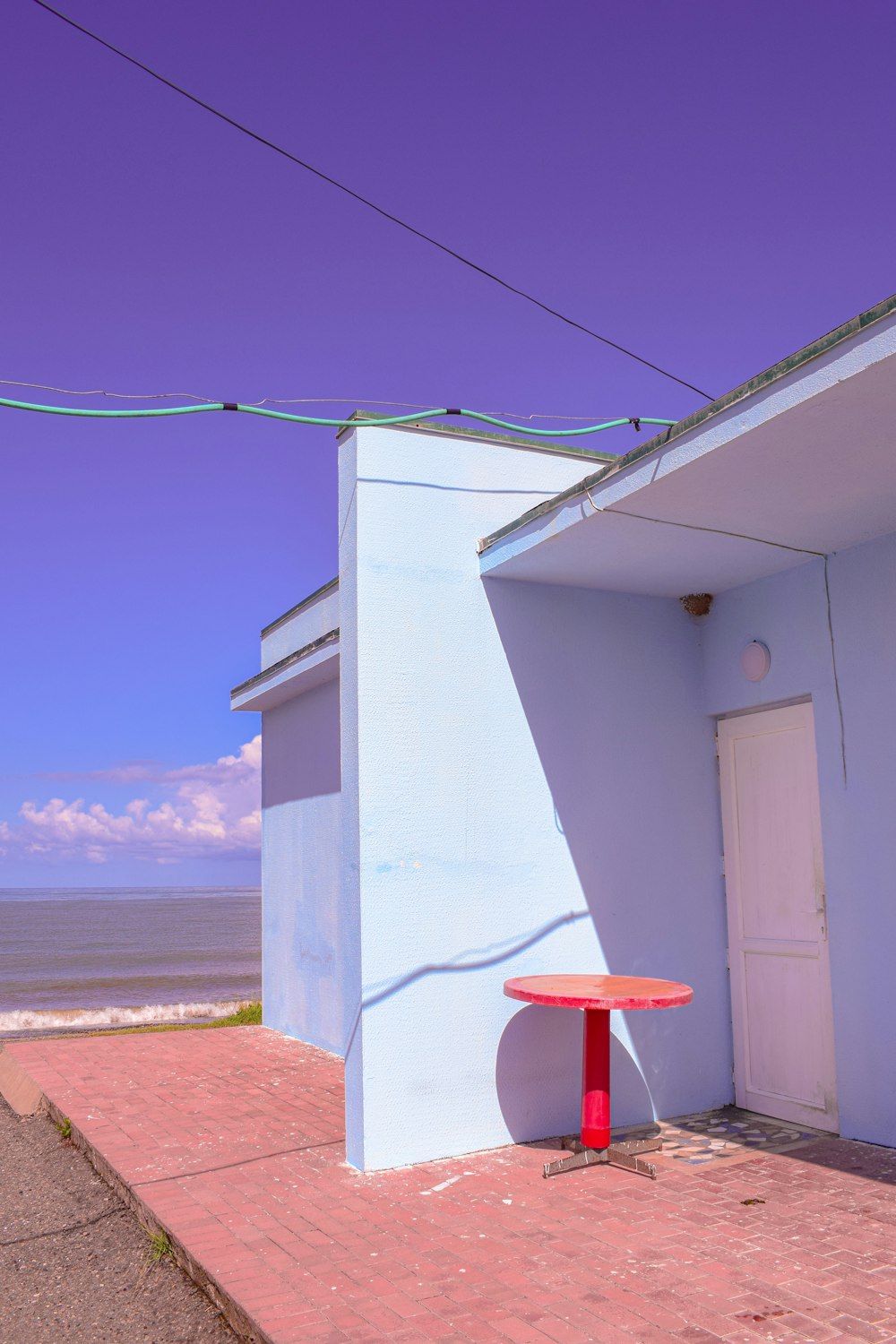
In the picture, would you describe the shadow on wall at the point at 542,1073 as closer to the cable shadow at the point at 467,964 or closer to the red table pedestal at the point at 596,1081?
the cable shadow at the point at 467,964

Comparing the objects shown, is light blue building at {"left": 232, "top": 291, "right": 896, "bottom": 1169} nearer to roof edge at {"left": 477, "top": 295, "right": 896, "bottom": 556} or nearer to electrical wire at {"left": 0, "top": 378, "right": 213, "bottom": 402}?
roof edge at {"left": 477, "top": 295, "right": 896, "bottom": 556}

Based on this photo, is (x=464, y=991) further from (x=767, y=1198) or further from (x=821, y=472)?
(x=821, y=472)

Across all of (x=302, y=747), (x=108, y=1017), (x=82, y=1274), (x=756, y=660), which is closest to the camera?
(x=82, y=1274)

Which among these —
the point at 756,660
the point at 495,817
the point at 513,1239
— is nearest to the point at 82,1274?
the point at 513,1239

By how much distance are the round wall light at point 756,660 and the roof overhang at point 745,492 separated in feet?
1.42

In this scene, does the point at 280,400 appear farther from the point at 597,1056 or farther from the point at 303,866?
the point at 303,866

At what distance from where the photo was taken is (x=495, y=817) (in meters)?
5.51

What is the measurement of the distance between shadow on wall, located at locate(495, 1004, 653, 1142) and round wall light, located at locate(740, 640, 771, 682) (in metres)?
2.28

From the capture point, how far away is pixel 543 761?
226 inches

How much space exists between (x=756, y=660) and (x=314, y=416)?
3.01 m

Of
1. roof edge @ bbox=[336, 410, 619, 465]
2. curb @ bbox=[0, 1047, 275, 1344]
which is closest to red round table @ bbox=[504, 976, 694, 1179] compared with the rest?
curb @ bbox=[0, 1047, 275, 1344]

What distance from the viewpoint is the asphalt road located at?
3590mm

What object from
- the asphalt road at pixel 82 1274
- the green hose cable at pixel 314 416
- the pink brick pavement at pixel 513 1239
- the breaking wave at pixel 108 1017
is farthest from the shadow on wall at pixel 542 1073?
the breaking wave at pixel 108 1017

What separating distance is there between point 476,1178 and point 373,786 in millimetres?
1974
